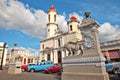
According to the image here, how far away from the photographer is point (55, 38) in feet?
133

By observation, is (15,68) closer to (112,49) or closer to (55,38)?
(112,49)

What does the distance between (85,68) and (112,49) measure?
742 inches

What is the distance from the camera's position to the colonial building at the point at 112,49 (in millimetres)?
25156

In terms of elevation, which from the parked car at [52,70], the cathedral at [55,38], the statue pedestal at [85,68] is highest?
the cathedral at [55,38]

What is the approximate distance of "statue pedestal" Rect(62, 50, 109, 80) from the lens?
8.40 m

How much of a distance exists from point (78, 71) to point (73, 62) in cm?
87

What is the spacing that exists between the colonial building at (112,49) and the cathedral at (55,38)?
9.16 metres

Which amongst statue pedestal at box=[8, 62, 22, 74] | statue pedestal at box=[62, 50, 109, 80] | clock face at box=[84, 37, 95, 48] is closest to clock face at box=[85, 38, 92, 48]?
clock face at box=[84, 37, 95, 48]

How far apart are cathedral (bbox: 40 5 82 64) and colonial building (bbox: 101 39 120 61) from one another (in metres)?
9.16

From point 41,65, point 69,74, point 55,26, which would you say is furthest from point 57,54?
point 69,74

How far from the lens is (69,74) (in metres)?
10.2

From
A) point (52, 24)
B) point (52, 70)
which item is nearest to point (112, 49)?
point (52, 70)

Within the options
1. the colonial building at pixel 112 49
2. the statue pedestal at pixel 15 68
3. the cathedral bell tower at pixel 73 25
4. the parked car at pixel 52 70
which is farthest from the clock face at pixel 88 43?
the cathedral bell tower at pixel 73 25

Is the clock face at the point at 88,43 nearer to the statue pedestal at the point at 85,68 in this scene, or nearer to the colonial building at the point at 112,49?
the statue pedestal at the point at 85,68
